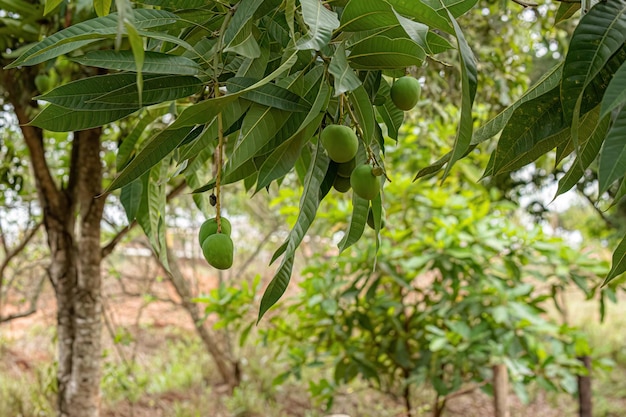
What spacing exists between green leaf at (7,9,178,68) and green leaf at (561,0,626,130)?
0.31m

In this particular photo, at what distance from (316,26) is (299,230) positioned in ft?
0.51

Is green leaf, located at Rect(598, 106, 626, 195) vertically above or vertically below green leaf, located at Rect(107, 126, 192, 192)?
below

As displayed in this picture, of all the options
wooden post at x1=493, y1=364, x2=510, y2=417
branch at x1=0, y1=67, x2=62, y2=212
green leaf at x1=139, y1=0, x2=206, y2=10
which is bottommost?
green leaf at x1=139, y1=0, x2=206, y2=10

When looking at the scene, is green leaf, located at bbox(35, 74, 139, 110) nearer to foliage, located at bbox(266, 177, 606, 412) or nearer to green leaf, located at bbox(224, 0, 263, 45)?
green leaf, located at bbox(224, 0, 263, 45)

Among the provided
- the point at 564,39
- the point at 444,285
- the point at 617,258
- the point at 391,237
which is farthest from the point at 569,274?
the point at 617,258

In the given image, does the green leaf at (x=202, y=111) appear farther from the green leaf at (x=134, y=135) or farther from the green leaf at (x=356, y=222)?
the green leaf at (x=134, y=135)

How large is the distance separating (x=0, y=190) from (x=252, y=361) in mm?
2893

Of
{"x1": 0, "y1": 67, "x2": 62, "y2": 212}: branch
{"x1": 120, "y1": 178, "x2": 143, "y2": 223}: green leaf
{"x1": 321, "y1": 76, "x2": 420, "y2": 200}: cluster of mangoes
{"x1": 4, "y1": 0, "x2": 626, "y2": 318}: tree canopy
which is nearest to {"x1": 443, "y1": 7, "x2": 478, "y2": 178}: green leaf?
{"x1": 4, "y1": 0, "x2": 626, "y2": 318}: tree canopy

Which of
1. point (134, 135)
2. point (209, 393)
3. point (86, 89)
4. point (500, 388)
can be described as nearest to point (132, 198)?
point (134, 135)

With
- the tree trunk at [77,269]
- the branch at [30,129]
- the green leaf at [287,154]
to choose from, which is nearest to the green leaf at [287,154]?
the green leaf at [287,154]

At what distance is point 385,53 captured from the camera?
1.57 feet

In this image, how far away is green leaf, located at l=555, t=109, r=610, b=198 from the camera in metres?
0.46

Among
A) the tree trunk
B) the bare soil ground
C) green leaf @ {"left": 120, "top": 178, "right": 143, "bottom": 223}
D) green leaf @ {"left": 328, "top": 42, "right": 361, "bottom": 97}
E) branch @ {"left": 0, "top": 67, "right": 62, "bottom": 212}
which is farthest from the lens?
the bare soil ground

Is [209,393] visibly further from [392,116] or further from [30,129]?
[392,116]
